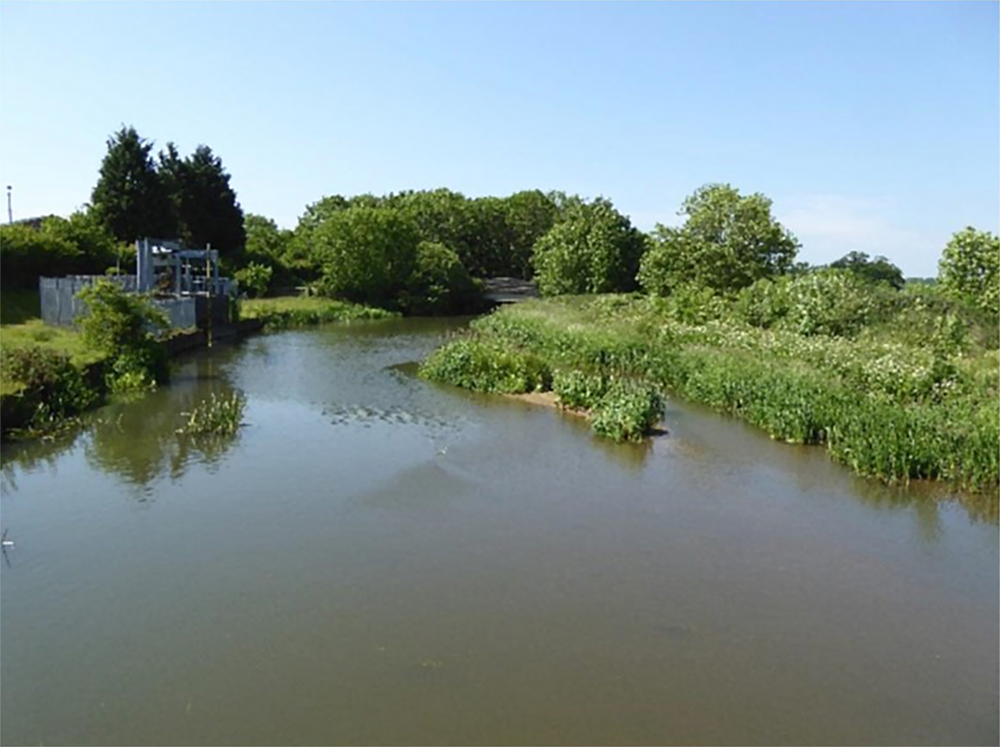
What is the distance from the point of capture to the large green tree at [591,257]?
191 ft

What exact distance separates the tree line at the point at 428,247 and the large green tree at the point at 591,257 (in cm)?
10

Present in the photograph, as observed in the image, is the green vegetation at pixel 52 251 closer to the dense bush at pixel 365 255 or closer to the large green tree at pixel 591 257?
the dense bush at pixel 365 255

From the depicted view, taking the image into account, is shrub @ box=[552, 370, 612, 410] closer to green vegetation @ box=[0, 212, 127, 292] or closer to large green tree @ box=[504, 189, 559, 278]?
green vegetation @ box=[0, 212, 127, 292]

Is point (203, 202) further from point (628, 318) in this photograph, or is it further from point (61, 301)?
point (628, 318)

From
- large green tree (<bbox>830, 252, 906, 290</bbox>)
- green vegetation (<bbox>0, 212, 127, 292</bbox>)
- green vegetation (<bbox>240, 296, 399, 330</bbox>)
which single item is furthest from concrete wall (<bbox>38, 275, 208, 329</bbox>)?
large green tree (<bbox>830, 252, 906, 290</bbox>)

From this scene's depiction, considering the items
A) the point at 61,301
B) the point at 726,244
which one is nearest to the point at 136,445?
the point at 61,301

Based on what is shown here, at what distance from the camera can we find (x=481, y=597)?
10.1 meters

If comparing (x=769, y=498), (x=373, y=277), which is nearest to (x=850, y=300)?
(x=769, y=498)

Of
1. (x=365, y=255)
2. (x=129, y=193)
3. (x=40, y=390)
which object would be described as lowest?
(x=40, y=390)

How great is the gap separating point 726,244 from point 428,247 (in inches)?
895

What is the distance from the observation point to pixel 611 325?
32156mm

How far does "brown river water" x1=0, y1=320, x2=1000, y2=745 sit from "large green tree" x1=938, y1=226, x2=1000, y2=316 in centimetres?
1663

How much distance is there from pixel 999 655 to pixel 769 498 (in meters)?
5.54

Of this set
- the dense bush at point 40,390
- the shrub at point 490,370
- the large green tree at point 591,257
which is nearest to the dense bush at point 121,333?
the dense bush at point 40,390
